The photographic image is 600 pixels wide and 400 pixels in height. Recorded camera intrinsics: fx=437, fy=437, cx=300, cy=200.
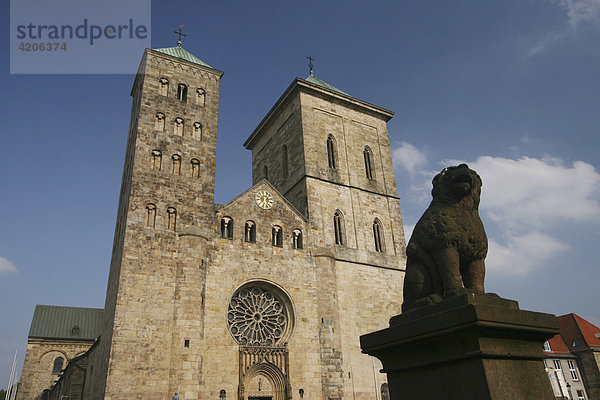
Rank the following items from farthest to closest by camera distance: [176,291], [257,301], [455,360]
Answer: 1. [257,301]
2. [176,291]
3. [455,360]

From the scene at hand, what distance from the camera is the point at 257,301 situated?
2084 cm

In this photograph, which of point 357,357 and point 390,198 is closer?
point 357,357

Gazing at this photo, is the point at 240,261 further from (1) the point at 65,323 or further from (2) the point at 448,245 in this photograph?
(1) the point at 65,323

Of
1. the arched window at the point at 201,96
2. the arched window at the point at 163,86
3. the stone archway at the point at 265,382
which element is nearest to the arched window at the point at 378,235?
the stone archway at the point at 265,382

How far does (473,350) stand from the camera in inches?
173

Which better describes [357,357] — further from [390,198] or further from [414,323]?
[414,323]

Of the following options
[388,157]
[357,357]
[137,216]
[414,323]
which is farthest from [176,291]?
[388,157]

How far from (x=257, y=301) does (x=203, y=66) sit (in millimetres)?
13696

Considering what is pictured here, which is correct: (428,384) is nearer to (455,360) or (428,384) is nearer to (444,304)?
(455,360)

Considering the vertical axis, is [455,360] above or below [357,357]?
below

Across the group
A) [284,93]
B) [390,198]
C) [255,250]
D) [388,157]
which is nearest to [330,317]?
[255,250]

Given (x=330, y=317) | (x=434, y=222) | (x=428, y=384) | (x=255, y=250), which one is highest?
(x=255, y=250)

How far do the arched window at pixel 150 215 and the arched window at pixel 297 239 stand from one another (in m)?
7.08

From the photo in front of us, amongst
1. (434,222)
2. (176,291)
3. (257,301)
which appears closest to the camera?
(434,222)
